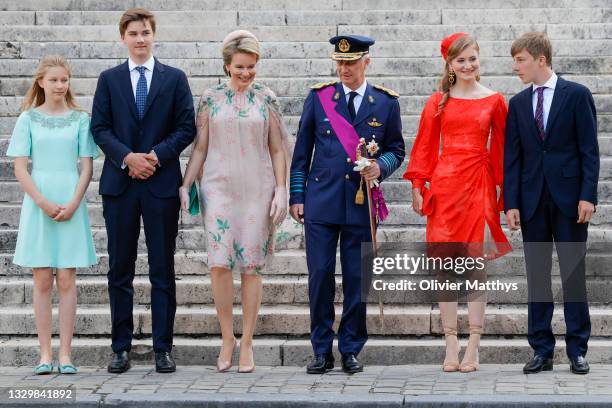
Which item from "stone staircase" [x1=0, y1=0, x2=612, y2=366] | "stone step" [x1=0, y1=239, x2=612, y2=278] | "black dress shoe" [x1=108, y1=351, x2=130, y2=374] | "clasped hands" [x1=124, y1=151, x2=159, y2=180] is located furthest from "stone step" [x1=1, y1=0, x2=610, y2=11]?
"black dress shoe" [x1=108, y1=351, x2=130, y2=374]

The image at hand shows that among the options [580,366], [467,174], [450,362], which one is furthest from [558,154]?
[450,362]

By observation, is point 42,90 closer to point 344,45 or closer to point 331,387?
point 344,45

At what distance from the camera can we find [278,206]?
8.33 metres

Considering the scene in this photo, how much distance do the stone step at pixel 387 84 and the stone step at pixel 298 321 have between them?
306 cm

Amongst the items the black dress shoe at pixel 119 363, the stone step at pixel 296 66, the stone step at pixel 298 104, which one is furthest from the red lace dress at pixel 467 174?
the stone step at pixel 296 66

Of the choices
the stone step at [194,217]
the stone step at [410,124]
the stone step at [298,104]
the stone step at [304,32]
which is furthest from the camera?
the stone step at [304,32]

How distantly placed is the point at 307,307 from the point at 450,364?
4.41 ft

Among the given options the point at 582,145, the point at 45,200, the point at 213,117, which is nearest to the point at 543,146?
the point at 582,145

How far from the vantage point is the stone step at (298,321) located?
875 centimetres

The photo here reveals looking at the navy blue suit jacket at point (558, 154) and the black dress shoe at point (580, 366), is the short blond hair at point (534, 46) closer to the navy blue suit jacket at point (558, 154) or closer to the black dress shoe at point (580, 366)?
the navy blue suit jacket at point (558, 154)

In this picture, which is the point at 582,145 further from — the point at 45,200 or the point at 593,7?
the point at 593,7

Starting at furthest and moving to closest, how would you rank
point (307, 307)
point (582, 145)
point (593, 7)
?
point (593, 7)
point (307, 307)
point (582, 145)

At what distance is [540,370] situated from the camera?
8.01 meters

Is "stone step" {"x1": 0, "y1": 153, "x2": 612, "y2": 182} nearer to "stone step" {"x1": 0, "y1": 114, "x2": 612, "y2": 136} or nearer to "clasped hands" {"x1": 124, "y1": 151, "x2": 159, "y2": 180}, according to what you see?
"stone step" {"x1": 0, "y1": 114, "x2": 612, "y2": 136}
